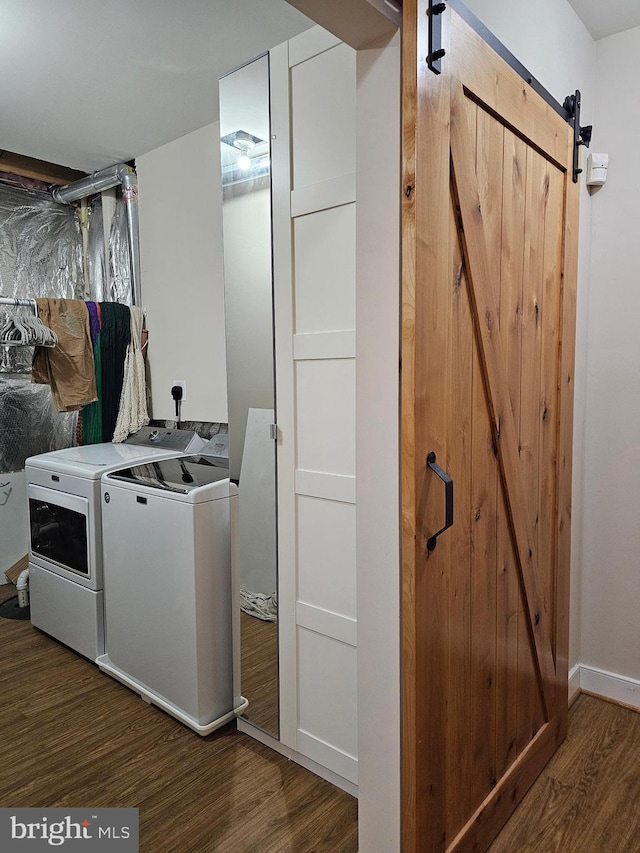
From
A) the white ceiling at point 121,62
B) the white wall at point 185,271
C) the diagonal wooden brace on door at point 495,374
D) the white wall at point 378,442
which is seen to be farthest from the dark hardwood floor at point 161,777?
the white ceiling at point 121,62

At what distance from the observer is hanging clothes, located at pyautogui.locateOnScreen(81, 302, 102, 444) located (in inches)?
124

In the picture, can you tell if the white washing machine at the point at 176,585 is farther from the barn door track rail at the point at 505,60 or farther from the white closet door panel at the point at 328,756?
the barn door track rail at the point at 505,60

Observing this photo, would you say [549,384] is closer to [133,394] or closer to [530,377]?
[530,377]

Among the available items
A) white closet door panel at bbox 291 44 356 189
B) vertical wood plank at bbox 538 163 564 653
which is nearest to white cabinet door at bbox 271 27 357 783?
white closet door panel at bbox 291 44 356 189

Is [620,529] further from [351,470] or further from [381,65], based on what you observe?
[381,65]

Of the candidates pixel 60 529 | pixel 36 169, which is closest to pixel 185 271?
pixel 36 169

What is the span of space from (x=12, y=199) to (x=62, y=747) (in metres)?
3.04

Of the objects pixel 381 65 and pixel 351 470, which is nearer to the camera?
pixel 381 65

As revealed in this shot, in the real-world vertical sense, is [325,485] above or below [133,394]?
below

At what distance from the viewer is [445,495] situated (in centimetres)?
129

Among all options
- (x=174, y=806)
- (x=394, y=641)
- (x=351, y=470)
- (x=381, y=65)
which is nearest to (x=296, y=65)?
(x=381, y=65)

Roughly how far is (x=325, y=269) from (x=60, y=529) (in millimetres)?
1815

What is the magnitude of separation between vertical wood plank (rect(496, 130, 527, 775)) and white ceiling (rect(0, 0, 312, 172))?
1.10 m

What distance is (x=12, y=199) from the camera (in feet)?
11.5
